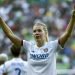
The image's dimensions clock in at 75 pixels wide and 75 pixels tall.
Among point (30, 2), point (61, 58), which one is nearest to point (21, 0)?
point (30, 2)

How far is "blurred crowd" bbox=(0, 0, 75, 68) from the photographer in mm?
14695

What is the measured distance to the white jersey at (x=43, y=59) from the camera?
465cm

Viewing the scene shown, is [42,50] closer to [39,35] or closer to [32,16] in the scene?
[39,35]

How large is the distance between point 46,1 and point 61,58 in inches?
140

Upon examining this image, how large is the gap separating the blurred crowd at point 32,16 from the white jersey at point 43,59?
9.23m

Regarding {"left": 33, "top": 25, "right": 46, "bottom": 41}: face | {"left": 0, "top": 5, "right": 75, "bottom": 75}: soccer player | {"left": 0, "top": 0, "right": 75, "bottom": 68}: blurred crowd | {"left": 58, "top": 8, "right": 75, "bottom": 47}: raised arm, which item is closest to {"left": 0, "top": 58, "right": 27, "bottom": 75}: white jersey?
{"left": 0, "top": 5, "right": 75, "bottom": 75}: soccer player

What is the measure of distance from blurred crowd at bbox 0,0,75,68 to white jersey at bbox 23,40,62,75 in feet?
30.3

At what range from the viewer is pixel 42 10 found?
15.9m

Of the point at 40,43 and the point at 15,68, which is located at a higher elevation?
the point at 40,43

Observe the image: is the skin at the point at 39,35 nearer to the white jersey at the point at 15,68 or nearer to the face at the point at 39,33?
the face at the point at 39,33

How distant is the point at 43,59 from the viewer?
467cm

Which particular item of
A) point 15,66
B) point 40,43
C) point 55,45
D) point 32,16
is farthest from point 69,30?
point 32,16

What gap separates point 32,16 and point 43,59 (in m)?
10.8

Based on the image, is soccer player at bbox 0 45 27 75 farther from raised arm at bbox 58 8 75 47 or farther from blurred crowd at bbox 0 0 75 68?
blurred crowd at bbox 0 0 75 68
